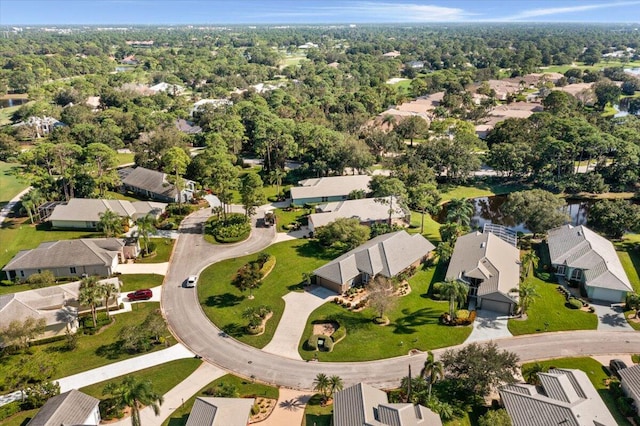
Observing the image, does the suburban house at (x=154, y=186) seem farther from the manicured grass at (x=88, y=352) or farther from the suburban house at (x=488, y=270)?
the suburban house at (x=488, y=270)

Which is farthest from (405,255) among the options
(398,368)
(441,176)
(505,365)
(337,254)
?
(441,176)

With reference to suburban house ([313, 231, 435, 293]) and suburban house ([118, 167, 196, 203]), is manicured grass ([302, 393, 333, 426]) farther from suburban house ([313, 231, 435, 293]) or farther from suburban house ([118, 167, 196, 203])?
suburban house ([118, 167, 196, 203])

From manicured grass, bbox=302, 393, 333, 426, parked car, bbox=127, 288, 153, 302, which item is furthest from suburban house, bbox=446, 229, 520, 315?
parked car, bbox=127, 288, 153, 302

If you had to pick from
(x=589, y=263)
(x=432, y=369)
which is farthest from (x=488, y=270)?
(x=432, y=369)

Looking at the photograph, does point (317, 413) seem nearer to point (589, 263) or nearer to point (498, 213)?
point (589, 263)

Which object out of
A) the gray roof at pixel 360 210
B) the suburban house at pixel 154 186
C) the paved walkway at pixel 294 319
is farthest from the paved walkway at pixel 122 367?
the suburban house at pixel 154 186

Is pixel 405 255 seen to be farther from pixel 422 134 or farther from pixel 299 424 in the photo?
pixel 422 134
